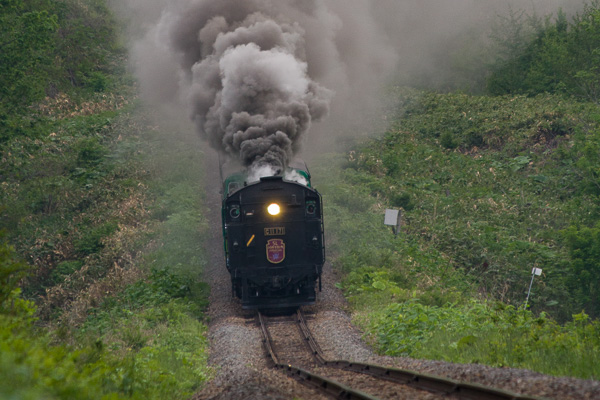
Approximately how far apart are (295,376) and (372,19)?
4034 centimetres

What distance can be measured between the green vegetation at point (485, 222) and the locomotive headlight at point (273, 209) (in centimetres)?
315

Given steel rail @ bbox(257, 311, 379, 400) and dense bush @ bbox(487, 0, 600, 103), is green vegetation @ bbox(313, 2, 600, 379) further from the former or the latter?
steel rail @ bbox(257, 311, 379, 400)

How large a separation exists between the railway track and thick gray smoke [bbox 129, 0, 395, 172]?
4448 mm

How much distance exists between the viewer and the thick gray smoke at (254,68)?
15.5 metres

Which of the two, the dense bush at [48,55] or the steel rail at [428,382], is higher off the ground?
the dense bush at [48,55]

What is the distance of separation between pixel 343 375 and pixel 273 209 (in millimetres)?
5242

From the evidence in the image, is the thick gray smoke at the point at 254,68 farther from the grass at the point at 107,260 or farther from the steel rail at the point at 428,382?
the steel rail at the point at 428,382

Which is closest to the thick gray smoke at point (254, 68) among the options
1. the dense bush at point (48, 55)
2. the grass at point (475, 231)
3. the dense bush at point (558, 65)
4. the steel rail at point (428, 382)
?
the grass at point (475, 231)

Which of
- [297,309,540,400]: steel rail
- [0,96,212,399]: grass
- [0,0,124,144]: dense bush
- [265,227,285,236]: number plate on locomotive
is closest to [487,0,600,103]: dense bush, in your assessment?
[0,96,212,399]: grass

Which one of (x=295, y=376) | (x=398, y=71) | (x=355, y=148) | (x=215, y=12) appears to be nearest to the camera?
(x=295, y=376)

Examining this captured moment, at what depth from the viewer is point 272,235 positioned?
13133 mm

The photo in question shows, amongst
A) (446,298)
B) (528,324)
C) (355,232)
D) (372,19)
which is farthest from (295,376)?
(372,19)

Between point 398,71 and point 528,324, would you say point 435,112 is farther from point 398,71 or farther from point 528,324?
point 528,324

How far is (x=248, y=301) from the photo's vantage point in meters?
13.6
